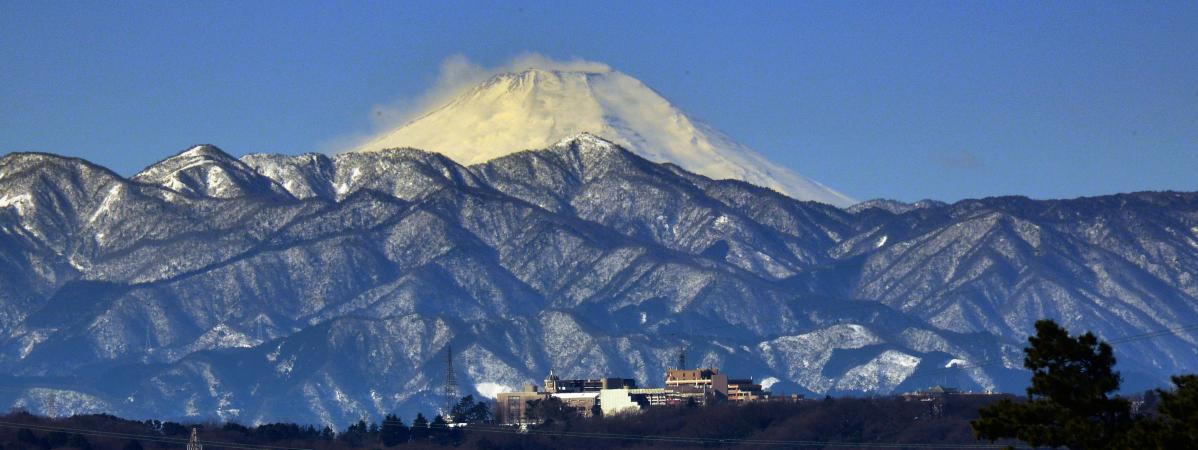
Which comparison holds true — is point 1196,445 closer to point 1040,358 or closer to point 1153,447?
point 1153,447

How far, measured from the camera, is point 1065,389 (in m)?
92.9

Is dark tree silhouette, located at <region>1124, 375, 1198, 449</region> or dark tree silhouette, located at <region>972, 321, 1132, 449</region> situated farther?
dark tree silhouette, located at <region>972, 321, 1132, 449</region>

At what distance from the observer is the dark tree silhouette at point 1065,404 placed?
9081 cm

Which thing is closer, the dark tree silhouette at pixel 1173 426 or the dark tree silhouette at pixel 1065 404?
the dark tree silhouette at pixel 1173 426

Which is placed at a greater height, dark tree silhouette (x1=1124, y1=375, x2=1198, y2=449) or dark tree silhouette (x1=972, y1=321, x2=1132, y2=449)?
dark tree silhouette (x1=972, y1=321, x2=1132, y2=449)

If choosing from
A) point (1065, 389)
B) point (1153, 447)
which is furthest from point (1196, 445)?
point (1065, 389)

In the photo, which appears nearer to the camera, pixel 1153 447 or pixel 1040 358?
pixel 1153 447

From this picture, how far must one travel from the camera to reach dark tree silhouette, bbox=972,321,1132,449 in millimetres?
90812

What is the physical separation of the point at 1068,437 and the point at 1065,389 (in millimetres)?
2705

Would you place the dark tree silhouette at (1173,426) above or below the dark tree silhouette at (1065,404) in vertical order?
below

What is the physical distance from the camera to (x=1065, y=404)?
92812mm

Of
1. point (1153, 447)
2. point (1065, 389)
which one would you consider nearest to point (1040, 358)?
point (1065, 389)

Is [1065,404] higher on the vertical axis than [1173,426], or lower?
higher

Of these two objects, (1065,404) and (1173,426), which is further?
(1065,404)
